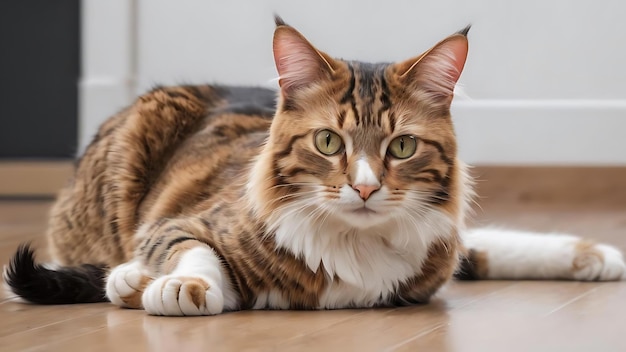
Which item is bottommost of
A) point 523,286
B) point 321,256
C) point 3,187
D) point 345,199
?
point 3,187

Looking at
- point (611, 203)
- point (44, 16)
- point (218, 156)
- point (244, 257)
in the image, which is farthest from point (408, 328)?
point (44, 16)

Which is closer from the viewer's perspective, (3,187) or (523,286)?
(523,286)

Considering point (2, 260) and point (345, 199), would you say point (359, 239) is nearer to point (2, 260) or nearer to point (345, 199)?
point (345, 199)

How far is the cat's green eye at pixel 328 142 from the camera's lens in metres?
1.75

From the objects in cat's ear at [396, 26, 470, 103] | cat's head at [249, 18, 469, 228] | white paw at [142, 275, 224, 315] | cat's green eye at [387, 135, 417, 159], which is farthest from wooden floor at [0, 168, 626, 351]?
cat's ear at [396, 26, 470, 103]

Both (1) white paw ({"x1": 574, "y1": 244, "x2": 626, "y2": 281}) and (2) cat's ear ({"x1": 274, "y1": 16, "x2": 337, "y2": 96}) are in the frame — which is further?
(1) white paw ({"x1": 574, "y1": 244, "x2": 626, "y2": 281})

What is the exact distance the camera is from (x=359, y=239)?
→ 1854 millimetres

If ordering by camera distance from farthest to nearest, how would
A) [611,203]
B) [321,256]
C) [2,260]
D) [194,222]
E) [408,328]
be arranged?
[611,203], [2,260], [194,222], [321,256], [408,328]

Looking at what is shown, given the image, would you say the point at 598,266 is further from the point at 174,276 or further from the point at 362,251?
the point at 174,276

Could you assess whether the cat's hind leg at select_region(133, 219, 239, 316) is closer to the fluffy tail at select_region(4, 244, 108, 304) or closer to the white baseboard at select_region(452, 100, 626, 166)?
the fluffy tail at select_region(4, 244, 108, 304)

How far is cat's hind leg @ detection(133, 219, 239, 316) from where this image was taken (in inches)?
68.8

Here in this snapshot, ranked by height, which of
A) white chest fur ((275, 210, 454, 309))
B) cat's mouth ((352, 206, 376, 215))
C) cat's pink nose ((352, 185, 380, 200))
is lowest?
white chest fur ((275, 210, 454, 309))

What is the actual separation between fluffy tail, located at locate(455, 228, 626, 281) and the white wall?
5.24ft

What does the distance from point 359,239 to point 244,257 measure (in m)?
0.22
